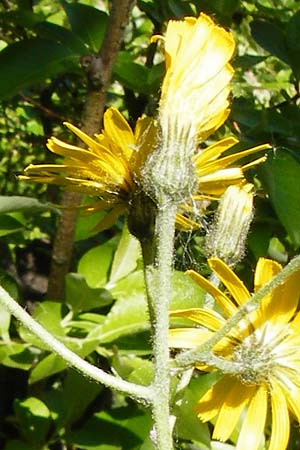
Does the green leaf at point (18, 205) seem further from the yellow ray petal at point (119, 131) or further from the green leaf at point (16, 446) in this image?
the green leaf at point (16, 446)

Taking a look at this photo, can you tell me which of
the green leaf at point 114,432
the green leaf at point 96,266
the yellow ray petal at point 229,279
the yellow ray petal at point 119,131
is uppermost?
the yellow ray petal at point 119,131

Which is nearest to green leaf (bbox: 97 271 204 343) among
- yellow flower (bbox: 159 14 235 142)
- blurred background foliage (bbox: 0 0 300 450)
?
blurred background foliage (bbox: 0 0 300 450)

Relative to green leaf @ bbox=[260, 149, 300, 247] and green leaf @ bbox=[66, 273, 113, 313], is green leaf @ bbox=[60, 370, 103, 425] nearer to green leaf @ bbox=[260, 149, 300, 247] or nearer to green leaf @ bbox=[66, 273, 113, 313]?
green leaf @ bbox=[66, 273, 113, 313]

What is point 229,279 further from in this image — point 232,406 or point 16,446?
point 16,446

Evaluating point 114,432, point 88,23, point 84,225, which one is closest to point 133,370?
point 114,432

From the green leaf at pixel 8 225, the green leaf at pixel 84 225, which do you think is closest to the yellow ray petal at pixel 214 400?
the green leaf at pixel 8 225
